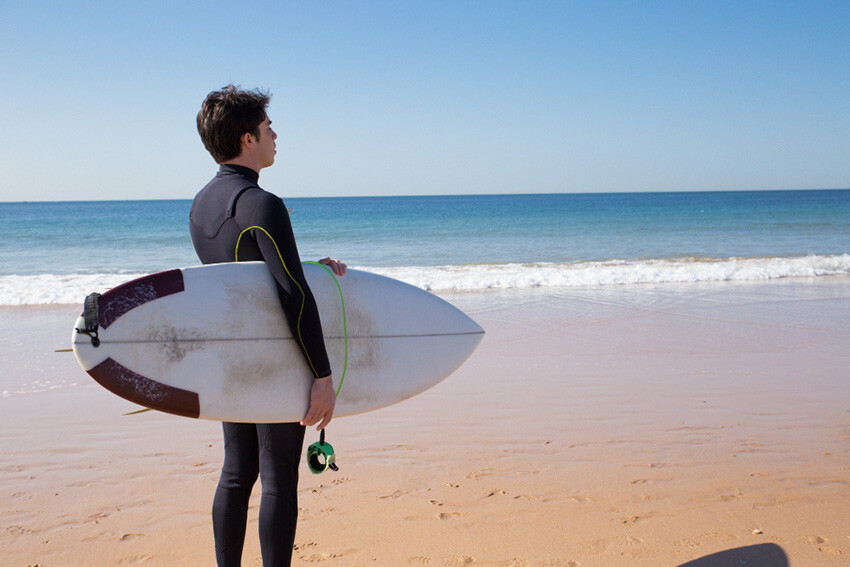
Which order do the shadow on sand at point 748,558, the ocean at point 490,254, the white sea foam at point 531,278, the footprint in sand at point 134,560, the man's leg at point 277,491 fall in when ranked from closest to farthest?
the man's leg at point 277,491 → the shadow on sand at point 748,558 → the footprint in sand at point 134,560 → the white sea foam at point 531,278 → the ocean at point 490,254

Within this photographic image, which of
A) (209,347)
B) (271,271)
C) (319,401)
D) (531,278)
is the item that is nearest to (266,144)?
(271,271)

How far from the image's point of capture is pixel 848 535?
2.27m

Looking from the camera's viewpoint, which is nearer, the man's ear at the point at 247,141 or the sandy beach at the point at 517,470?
the man's ear at the point at 247,141

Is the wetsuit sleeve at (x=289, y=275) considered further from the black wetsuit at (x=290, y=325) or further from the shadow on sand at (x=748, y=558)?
the shadow on sand at (x=748, y=558)

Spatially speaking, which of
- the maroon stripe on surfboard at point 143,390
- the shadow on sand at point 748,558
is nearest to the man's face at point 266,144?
the maroon stripe on surfboard at point 143,390

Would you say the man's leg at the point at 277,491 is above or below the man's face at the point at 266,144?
below

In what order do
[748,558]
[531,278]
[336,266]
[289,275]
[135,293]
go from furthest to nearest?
[531,278] < [748,558] < [336,266] < [135,293] < [289,275]

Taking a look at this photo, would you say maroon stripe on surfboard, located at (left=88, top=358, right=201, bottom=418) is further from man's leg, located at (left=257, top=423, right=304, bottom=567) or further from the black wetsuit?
man's leg, located at (left=257, top=423, right=304, bottom=567)

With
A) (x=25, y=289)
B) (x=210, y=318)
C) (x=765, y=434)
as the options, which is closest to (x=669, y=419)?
(x=765, y=434)

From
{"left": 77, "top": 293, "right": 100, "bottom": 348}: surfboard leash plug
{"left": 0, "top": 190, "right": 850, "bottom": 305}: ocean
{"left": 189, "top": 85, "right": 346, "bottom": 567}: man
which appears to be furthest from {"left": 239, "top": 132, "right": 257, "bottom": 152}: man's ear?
{"left": 0, "top": 190, "right": 850, "bottom": 305}: ocean

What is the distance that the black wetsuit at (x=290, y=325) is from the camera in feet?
5.03

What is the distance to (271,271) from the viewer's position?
156cm

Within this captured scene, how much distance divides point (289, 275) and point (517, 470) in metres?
1.84

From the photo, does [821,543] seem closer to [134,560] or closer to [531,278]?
[134,560]
